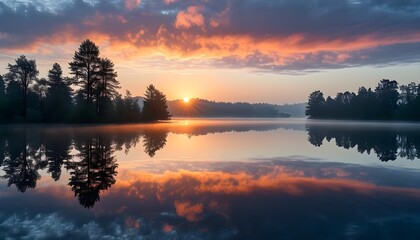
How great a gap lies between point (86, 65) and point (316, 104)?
153 m

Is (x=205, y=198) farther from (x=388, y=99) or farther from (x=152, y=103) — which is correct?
(x=388, y=99)

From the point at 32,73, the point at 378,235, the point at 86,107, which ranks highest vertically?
the point at 32,73

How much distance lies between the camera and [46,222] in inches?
407

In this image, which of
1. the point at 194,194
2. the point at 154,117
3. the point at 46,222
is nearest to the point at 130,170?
the point at 194,194

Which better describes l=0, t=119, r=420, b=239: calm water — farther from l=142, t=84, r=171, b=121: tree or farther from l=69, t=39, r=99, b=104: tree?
l=142, t=84, r=171, b=121: tree

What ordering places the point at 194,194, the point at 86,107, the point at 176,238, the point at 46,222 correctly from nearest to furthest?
1. the point at 176,238
2. the point at 46,222
3. the point at 194,194
4. the point at 86,107

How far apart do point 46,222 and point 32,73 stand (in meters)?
81.0

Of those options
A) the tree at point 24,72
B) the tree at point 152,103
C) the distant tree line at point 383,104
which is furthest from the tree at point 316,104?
the tree at point 24,72

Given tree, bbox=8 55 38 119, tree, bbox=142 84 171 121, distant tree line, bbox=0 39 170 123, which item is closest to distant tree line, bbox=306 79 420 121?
tree, bbox=142 84 171 121

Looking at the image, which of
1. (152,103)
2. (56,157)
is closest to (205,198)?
(56,157)

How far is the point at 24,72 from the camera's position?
259 feet

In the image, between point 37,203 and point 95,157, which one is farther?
point 95,157

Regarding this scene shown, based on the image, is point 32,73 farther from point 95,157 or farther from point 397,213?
point 397,213

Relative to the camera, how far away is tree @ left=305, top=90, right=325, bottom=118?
196 m
